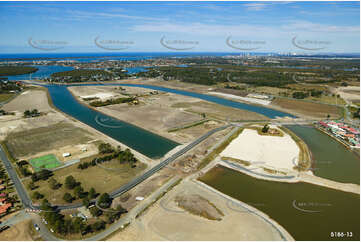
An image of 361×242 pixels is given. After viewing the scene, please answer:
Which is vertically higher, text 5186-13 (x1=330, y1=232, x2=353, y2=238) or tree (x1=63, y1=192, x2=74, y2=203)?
tree (x1=63, y1=192, x2=74, y2=203)

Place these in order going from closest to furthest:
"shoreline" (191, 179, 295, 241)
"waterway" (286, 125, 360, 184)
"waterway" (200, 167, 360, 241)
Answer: "shoreline" (191, 179, 295, 241)
"waterway" (200, 167, 360, 241)
"waterway" (286, 125, 360, 184)

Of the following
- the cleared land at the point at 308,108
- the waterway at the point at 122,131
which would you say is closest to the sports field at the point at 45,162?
the waterway at the point at 122,131

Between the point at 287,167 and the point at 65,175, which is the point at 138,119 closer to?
the point at 65,175

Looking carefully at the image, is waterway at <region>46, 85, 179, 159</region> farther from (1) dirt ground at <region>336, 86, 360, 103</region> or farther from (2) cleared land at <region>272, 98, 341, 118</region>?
(1) dirt ground at <region>336, 86, 360, 103</region>

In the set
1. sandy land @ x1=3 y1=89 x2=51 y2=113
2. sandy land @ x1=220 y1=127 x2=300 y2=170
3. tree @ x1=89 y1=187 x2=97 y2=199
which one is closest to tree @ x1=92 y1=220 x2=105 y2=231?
tree @ x1=89 y1=187 x2=97 y2=199

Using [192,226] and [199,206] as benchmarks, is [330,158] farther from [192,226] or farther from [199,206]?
[192,226]

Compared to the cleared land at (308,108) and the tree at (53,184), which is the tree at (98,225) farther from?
the cleared land at (308,108)

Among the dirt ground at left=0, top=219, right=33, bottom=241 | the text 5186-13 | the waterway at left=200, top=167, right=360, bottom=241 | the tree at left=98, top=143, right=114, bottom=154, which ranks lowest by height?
the text 5186-13
